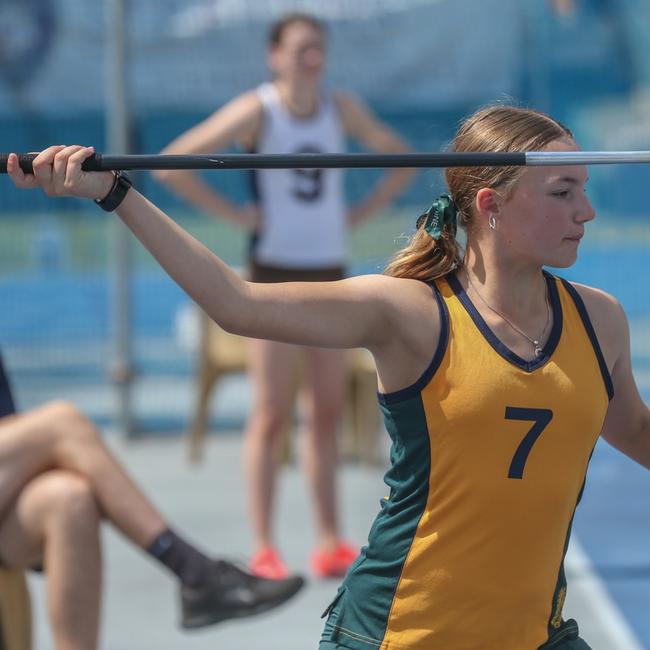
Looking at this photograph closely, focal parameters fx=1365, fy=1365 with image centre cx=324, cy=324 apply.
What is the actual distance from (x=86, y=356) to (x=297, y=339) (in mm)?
5261

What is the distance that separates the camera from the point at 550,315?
8.05 ft

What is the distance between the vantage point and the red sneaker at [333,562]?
185 inches

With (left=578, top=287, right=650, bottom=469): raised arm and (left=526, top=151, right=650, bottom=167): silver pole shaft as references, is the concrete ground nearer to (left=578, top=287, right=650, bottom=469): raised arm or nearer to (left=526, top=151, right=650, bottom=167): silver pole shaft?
(left=578, top=287, right=650, bottom=469): raised arm

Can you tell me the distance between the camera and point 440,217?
2.46 metres

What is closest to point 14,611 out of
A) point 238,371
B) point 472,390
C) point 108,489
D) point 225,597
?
point 108,489

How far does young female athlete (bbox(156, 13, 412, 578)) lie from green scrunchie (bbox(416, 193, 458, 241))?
A: 2.20m

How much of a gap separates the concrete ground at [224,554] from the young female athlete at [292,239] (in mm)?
274

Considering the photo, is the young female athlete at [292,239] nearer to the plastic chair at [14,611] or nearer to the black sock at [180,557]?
the black sock at [180,557]

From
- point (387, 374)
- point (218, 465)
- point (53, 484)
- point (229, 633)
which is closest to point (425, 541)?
point (387, 374)

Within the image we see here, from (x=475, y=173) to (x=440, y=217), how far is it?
106 mm

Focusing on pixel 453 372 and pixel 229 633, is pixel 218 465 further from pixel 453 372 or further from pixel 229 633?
pixel 453 372

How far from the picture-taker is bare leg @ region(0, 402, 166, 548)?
3.51m

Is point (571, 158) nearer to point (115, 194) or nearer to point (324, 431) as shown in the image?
point (115, 194)

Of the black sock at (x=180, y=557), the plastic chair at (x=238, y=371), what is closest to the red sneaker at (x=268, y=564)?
the black sock at (x=180, y=557)
